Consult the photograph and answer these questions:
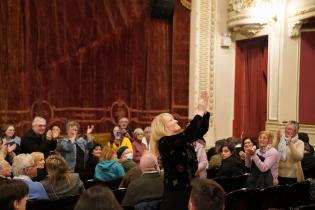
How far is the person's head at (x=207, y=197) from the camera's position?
2066 mm

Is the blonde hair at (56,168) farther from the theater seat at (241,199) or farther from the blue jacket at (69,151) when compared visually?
the blue jacket at (69,151)

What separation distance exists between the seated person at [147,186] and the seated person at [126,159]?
1.72 meters

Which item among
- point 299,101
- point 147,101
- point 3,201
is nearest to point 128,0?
point 147,101

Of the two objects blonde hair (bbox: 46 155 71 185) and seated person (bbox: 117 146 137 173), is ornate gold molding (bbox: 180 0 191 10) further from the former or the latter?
blonde hair (bbox: 46 155 71 185)

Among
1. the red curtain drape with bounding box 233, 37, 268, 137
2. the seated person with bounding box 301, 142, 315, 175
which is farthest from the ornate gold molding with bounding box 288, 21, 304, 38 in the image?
the seated person with bounding box 301, 142, 315, 175

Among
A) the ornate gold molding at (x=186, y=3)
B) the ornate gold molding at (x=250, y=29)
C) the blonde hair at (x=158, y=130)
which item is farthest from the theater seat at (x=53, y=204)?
the ornate gold molding at (x=186, y=3)

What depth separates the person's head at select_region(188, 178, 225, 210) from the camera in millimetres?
2066

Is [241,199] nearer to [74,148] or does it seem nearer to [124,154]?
[124,154]

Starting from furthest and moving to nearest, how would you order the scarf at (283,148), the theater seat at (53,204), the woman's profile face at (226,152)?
1. the woman's profile face at (226,152)
2. the scarf at (283,148)
3. the theater seat at (53,204)

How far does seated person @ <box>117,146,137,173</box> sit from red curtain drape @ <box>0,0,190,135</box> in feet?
10.4

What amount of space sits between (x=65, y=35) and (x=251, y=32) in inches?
150

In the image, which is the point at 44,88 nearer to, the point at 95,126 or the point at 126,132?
the point at 95,126

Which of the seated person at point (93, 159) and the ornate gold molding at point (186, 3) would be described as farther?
the ornate gold molding at point (186, 3)

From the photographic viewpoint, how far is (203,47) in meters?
9.77
